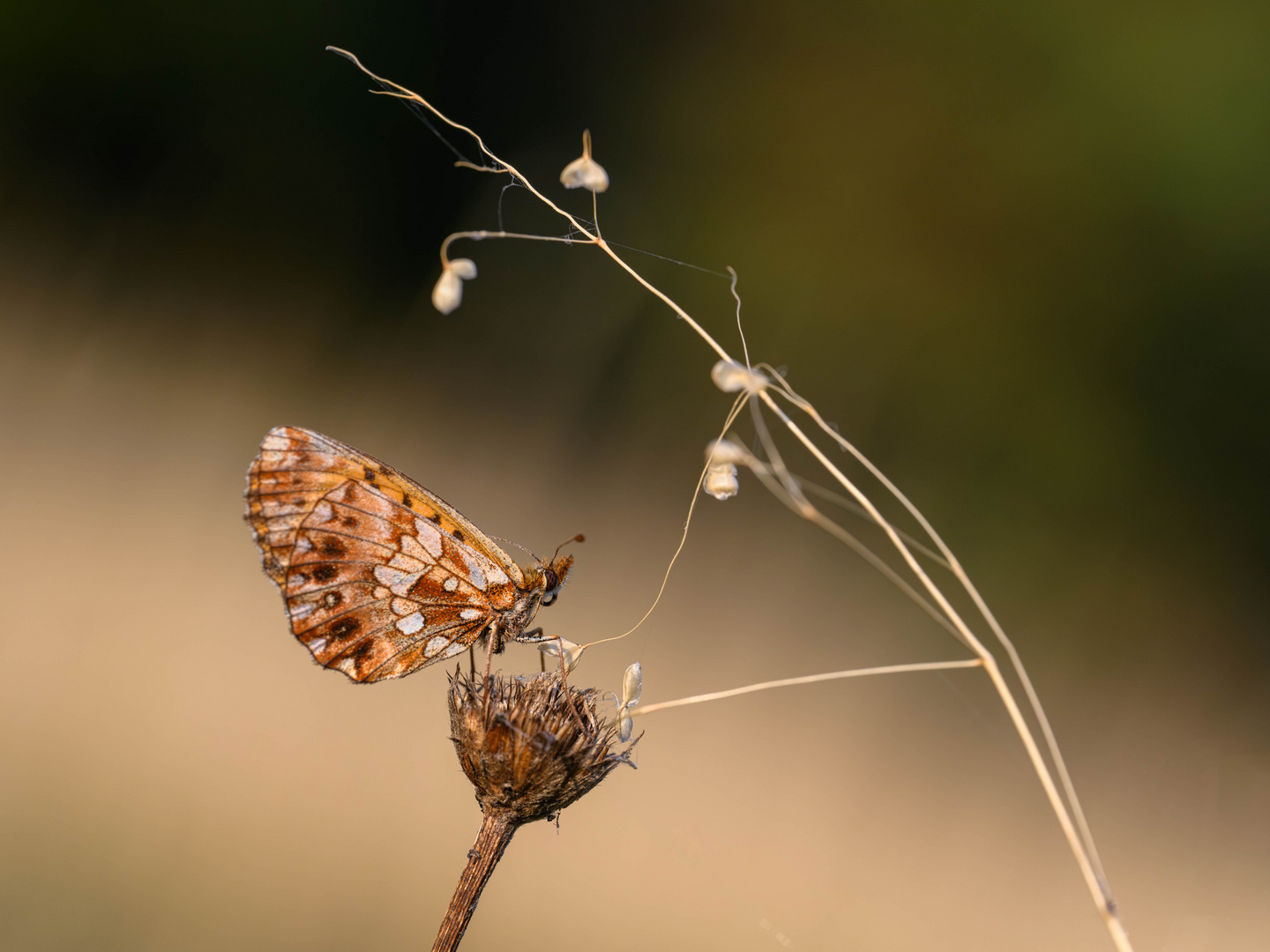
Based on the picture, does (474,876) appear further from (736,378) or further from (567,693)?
(736,378)

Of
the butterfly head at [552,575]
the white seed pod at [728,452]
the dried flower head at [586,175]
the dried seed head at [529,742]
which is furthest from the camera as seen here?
the butterfly head at [552,575]

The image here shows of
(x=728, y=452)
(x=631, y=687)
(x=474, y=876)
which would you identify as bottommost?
(x=474, y=876)

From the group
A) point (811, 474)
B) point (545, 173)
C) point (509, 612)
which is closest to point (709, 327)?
point (811, 474)

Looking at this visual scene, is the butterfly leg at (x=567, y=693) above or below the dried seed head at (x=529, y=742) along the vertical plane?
above

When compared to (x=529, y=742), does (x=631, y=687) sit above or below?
above

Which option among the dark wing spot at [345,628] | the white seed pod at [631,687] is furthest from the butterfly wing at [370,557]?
the white seed pod at [631,687]

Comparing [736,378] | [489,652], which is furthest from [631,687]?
[736,378]

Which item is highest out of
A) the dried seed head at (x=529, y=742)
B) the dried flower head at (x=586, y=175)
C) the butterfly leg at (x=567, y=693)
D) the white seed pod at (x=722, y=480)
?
the dried flower head at (x=586, y=175)

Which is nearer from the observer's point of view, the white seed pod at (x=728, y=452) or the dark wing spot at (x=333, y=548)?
the white seed pod at (x=728, y=452)

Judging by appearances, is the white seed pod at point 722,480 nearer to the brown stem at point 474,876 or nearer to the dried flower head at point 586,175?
the dried flower head at point 586,175
